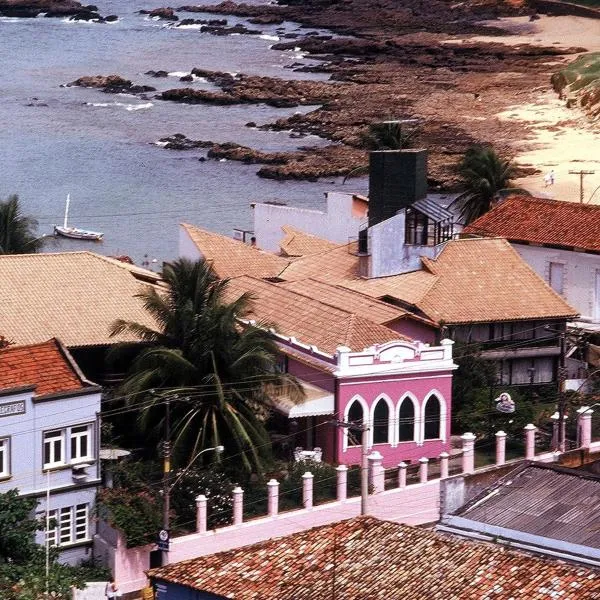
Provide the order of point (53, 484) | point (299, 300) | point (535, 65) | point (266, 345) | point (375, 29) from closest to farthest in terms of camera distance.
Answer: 1. point (53, 484)
2. point (266, 345)
3. point (299, 300)
4. point (535, 65)
5. point (375, 29)

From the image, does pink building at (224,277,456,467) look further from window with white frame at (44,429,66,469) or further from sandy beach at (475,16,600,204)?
sandy beach at (475,16,600,204)

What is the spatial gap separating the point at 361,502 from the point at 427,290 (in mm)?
12969

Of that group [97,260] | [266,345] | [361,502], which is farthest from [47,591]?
[97,260]

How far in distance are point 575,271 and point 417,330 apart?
8291mm

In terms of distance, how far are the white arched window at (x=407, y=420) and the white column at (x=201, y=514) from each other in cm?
741

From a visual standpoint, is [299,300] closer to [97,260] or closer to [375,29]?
[97,260]

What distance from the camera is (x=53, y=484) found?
1576 inches

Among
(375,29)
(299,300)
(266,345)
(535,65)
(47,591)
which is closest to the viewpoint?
(47,591)

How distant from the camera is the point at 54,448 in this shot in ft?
132

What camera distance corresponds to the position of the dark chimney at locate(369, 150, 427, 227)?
55.4 m

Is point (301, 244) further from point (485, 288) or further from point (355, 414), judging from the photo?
point (355, 414)

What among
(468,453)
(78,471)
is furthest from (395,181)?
(78,471)

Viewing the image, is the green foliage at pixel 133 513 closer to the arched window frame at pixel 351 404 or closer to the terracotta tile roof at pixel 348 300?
the arched window frame at pixel 351 404

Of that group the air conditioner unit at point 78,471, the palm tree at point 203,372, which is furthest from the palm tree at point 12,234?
the air conditioner unit at point 78,471
